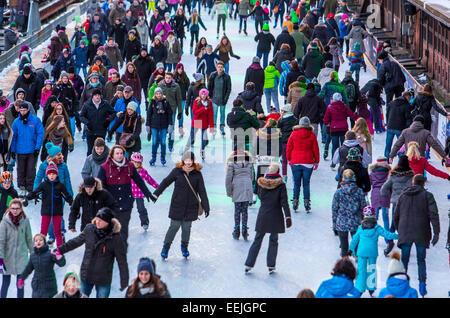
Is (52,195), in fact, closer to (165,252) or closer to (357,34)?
(165,252)

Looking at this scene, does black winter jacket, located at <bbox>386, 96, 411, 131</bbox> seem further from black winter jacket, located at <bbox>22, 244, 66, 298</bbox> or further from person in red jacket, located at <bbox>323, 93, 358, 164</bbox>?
black winter jacket, located at <bbox>22, 244, 66, 298</bbox>

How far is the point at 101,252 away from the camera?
404 inches

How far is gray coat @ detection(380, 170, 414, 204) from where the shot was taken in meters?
12.5

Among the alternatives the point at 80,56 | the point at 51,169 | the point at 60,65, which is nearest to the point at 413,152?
the point at 51,169

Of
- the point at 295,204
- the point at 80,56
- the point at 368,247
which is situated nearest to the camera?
the point at 368,247

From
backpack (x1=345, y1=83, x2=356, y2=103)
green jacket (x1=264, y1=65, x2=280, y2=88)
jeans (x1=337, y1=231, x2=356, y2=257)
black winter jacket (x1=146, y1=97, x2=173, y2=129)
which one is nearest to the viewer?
jeans (x1=337, y1=231, x2=356, y2=257)

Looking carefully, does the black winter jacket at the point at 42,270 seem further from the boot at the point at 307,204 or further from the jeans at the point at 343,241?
the boot at the point at 307,204

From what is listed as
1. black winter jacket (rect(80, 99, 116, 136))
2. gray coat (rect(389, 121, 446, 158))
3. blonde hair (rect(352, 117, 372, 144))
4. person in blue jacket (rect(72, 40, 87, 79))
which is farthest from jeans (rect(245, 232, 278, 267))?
person in blue jacket (rect(72, 40, 87, 79))

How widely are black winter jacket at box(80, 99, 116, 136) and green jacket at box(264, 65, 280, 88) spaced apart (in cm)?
503

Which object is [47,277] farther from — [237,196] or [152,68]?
[152,68]

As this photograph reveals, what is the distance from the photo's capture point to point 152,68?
20797 mm

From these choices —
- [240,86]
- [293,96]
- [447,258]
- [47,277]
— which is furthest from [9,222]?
[240,86]

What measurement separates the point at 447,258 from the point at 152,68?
9451mm

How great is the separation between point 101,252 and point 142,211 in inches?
142
